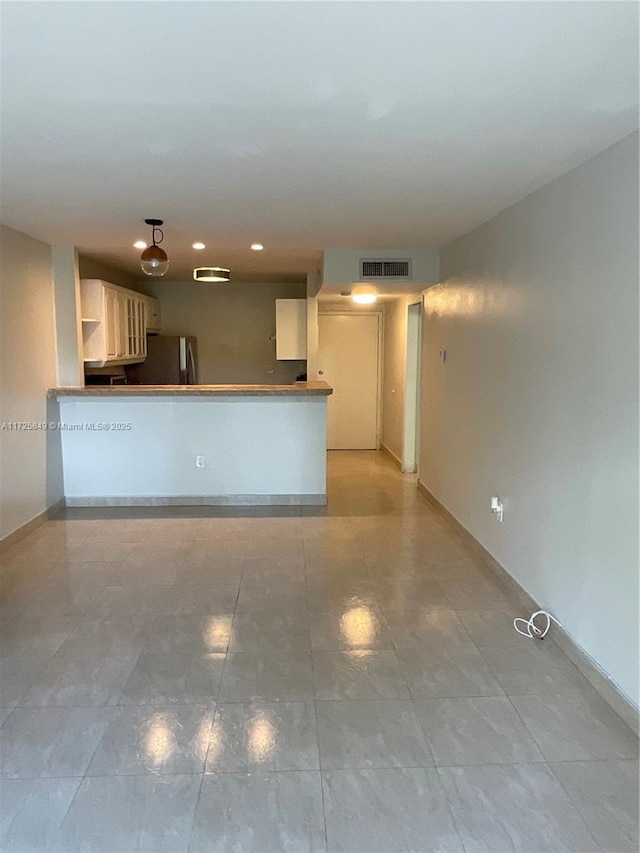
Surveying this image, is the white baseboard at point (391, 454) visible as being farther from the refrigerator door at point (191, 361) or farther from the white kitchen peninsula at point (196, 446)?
the refrigerator door at point (191, 361)

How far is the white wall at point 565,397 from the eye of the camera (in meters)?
2.23

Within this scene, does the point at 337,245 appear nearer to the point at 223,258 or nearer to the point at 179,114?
the point at 223,258

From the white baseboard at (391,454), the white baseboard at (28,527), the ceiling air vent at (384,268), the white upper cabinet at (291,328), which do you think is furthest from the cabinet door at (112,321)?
the white baseboard at (391,454)

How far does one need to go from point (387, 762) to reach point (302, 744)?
32 centimetres

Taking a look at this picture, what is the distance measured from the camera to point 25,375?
14.4ft

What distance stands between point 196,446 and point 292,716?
323 centimetres

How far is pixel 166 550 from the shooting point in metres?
4.11

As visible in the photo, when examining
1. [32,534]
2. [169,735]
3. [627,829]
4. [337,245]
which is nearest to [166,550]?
[32,534]

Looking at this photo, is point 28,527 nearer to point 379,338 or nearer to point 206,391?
point 206,391

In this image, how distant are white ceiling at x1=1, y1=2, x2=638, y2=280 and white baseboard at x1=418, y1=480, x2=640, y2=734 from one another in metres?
2.16

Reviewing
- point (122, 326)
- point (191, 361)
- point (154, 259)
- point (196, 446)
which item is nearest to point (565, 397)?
point (154, 259)

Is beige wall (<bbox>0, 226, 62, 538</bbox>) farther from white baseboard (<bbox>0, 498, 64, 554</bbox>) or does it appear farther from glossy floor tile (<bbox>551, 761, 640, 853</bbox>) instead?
glossy floor tile (<bbox>551, 761, 640, 853</bbox>)

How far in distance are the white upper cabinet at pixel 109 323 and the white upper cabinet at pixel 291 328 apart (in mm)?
1583

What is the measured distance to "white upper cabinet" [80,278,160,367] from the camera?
206 inches
